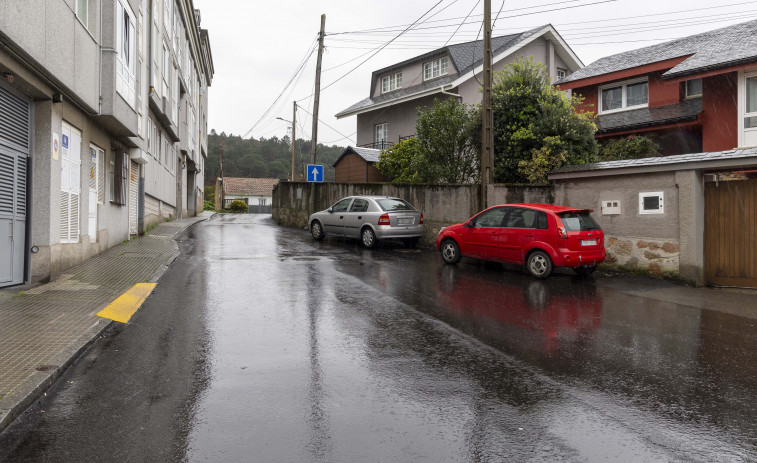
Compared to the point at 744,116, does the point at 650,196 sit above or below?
below

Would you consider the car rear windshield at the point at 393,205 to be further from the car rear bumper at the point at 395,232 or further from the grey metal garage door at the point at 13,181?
the grey metal garage door at the point at 13,181

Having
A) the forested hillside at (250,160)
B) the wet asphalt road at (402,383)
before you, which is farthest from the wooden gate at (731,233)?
the forested hillside at (250,160)

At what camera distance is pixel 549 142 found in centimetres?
1525

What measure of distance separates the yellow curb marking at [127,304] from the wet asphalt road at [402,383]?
0.23 meters

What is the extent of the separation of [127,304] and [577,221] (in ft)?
27.0

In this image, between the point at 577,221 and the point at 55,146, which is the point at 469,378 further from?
the point at 55,146

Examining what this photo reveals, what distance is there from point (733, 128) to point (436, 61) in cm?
1765

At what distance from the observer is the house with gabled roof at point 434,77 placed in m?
29.3

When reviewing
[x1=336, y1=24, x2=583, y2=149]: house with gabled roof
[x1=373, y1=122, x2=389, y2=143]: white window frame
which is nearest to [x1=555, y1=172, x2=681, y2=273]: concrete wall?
[x1=336, y1=24, x2=583, y2=149]: house with gabled roof

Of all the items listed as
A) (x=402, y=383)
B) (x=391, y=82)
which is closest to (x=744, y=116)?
(x=402, y=383)

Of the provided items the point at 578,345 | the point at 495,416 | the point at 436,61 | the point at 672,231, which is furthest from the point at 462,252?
the point at 436,61

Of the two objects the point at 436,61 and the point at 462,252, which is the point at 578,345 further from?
the point at 436,61

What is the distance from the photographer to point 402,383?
4.57 metres

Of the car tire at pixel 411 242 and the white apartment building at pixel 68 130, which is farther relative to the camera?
the car tire at pixel 411 242
